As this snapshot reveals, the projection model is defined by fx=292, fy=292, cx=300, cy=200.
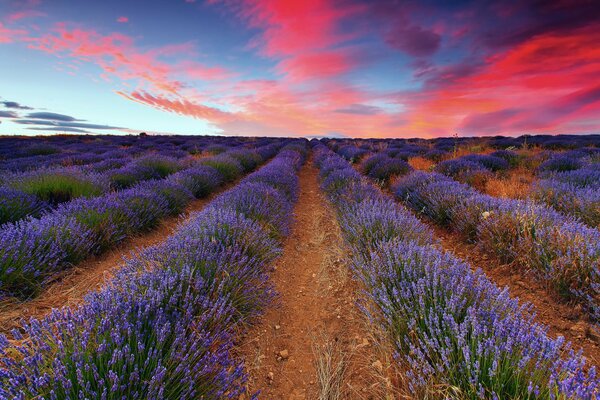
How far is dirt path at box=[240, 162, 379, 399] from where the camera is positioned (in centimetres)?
203

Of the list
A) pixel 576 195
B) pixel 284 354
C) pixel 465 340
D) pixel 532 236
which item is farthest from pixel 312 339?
pixel 576 195

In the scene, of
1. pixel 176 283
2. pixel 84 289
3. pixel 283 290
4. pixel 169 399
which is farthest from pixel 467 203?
pixel 84 289

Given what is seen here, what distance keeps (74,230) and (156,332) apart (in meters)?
2.66

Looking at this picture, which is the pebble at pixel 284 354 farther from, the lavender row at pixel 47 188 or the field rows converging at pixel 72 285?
the lavender row at pixel 47 188

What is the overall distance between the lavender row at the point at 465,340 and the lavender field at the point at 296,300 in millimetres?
14

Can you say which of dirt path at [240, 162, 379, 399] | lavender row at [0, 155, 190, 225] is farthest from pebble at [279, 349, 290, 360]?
lavender row at [0, 155, 190, 225]

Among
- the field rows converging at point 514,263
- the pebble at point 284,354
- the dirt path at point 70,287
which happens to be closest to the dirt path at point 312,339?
the pebble at point 284,354

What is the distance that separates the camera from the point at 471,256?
12.8ft

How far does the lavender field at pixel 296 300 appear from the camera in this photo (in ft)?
4.69

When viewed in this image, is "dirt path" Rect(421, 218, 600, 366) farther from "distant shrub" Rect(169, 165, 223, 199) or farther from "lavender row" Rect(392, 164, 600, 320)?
"distant shrub" Rect(169, 165, 223, 199)

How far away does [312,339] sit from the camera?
2.50 metres

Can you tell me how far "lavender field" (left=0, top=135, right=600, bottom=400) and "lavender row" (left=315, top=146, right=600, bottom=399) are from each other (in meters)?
0.01

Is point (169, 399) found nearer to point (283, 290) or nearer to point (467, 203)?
point (283, 290)

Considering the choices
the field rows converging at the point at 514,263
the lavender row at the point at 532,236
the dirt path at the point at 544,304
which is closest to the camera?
the dirt path at the point at 544,304
